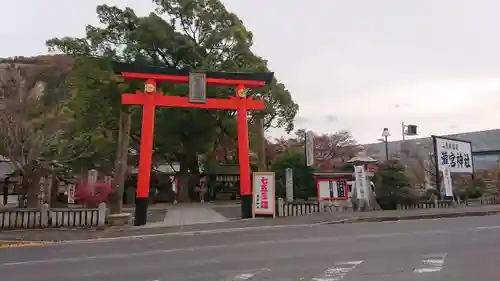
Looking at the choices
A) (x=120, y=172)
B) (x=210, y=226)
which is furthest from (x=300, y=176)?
(x=210, y=226)

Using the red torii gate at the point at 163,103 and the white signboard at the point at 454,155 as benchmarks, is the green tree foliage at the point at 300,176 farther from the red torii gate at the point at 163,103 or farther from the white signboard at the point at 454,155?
the red torii gate at the point at 163,103

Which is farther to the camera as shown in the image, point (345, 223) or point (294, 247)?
point (345, 223)

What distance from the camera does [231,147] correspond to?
124ft

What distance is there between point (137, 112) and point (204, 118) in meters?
4.65

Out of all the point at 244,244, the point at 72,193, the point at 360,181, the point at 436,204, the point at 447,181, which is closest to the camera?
the point at 244,244

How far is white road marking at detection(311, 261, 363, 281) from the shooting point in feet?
21.0

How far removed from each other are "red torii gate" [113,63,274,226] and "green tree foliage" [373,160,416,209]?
6.93m

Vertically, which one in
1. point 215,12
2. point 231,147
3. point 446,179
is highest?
point 215,12

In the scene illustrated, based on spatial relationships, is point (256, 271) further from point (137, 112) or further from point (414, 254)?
point (137, 112)

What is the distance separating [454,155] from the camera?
942 inches

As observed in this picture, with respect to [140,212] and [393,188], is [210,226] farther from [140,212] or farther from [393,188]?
[393,188]

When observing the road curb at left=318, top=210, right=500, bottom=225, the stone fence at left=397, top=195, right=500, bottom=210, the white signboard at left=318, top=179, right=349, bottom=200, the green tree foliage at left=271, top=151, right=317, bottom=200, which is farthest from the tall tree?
the stone fence at left=397, top=195, right=500, bottom=210

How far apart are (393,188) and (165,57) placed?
17966mm

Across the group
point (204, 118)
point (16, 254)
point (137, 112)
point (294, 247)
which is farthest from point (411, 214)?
point (137, 112)
